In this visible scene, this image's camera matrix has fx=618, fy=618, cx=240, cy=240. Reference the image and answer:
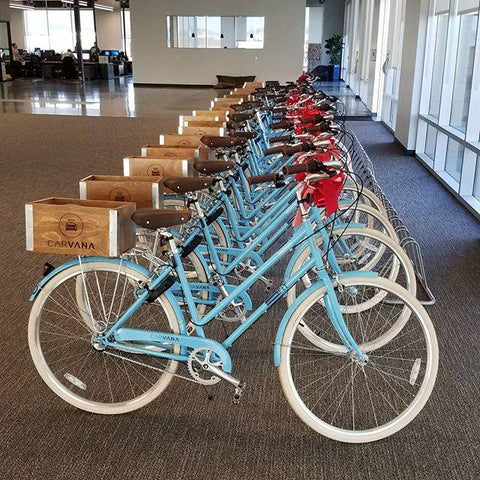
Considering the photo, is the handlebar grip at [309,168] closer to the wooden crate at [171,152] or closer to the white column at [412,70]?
the wooden crate at [171,152]

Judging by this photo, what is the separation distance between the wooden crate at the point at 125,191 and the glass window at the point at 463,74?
473cm

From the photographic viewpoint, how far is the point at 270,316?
3.34 metres

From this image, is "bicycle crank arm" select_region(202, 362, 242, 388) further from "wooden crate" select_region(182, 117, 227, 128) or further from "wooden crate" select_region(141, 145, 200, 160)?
"wooden crate" select_region(182, 117, 227, 128)

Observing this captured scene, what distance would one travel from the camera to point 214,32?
20.1 meters

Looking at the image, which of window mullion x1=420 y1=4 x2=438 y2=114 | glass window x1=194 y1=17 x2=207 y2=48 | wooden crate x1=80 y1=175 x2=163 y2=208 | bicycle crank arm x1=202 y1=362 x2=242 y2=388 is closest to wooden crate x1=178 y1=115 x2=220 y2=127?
wooden crate x1=80 y1=175 x2=163 y2=208

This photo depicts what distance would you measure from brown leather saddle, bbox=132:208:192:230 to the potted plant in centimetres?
2390

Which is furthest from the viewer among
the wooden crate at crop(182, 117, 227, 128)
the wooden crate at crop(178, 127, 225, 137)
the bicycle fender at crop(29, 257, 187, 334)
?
the wooden crate at crop(182, 117, 227, 128)

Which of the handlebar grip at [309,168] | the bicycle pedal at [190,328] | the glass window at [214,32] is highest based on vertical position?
the glass window at [214,32]

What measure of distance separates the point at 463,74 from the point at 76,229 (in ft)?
19.3

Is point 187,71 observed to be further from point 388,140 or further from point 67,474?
point 67,474

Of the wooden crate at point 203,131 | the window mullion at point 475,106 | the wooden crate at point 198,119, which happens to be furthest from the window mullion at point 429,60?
the wooden crate at point 203,131

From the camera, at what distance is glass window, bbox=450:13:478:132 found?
21.4 feet

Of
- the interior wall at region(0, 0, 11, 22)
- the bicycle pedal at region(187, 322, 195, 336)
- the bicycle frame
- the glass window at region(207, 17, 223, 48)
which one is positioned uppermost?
the interior wall at region(0, 0, 11, 22)

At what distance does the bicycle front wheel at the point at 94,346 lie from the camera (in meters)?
2.27
